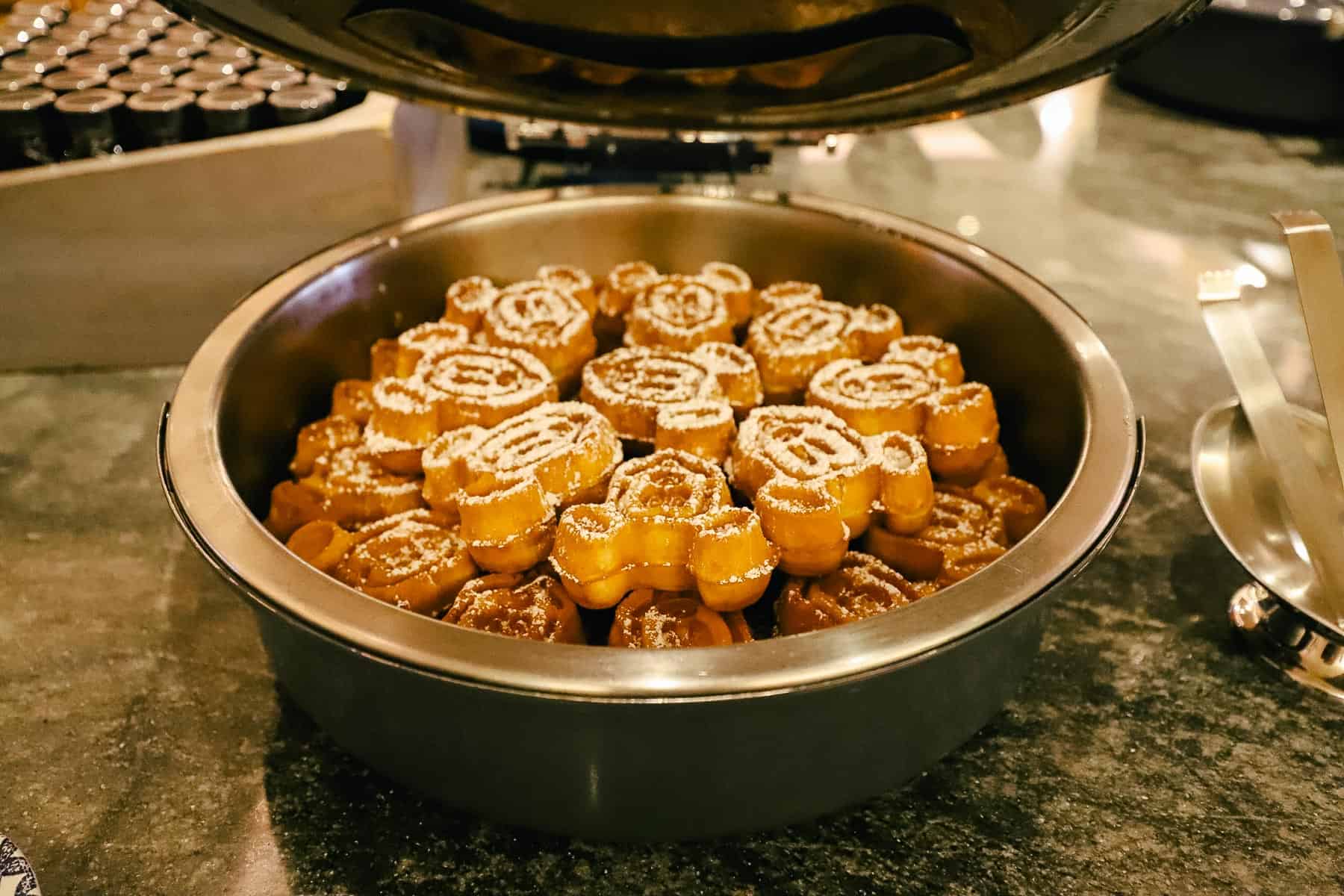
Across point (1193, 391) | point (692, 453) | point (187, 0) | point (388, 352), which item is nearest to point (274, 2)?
point (187, 0)

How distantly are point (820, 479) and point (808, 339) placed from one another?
0.41 metres

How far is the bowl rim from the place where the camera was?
0.71m

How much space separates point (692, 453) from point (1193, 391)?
1072 millimetres

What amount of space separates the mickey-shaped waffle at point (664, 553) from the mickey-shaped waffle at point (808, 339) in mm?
389

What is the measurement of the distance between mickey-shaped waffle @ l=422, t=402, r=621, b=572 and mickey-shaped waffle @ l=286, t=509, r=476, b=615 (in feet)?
0.11

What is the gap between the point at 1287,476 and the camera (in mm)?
1066

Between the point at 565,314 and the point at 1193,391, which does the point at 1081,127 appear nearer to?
the point at 1193,391

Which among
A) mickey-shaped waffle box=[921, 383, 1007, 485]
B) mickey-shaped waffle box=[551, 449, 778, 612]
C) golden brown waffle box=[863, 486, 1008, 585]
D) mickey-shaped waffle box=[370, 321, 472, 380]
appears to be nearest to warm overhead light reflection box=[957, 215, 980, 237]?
mickey-shaped waffle box=[921, 383, 1007, 485]

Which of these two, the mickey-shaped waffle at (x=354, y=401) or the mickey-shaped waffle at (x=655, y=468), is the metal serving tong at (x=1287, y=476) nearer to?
the mickey-shaped waffle at (x=655, y=468)

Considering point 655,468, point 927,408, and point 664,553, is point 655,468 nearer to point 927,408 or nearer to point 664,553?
point 664,553

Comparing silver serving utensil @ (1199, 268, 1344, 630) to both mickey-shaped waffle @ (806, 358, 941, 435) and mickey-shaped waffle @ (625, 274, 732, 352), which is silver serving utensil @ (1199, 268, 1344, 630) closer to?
mickey-shaped waffle @ (806, 358, 941, 435)

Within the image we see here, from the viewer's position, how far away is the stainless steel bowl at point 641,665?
2.36ft

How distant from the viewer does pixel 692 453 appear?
1.17 m

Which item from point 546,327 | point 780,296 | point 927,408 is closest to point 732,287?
point 780,296
